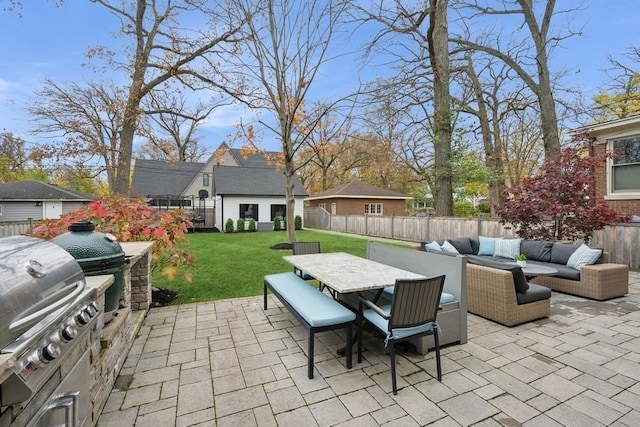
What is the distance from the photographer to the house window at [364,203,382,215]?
A: 23781 mm

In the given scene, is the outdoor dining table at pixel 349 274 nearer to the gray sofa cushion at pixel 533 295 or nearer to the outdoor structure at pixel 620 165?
the gray sofa cushion at pixel 533 295

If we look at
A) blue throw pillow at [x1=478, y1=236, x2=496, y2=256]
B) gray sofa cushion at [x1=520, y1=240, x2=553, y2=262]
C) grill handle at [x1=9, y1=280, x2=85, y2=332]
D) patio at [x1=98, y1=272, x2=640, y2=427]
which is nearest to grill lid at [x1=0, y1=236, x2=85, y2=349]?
grill handle at [x1=9, y1=280, x2=85, y2=332]

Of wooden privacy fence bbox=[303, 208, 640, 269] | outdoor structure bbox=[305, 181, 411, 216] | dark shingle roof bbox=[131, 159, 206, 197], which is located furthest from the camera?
outdoor structure bbox=[305, 181, 411, 216]

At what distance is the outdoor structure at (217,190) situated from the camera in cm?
1920

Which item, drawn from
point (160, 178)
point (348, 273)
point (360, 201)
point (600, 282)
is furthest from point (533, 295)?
point (160, 178)

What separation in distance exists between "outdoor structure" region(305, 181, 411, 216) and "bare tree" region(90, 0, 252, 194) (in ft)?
40.4

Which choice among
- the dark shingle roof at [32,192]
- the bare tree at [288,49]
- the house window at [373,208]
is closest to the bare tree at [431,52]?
the bare tree at [288,49]

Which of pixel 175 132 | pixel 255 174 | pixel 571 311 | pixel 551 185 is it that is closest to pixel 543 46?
pixel 551 185

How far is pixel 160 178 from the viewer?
23188 mm

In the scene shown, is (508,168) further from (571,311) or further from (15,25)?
(15,25)

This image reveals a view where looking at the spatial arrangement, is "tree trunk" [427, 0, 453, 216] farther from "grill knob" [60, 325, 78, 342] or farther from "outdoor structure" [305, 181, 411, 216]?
"grill knob" [60, 325, 78, 342]

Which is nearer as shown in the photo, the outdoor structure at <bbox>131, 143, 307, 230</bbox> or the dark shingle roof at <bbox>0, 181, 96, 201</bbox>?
the dark shingle roof at <bbox>0, 181, 96, 201</bbox>

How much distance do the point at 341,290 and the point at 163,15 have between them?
13903 millimetres

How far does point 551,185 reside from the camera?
6617mm
